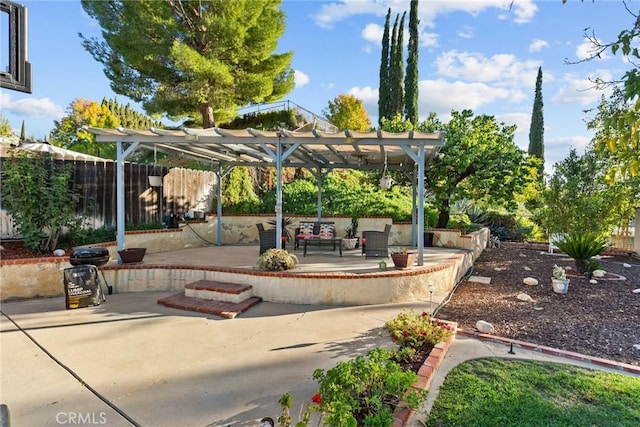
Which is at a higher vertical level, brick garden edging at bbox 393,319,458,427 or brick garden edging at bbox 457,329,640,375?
brick garden edging at bbox 393,319,458,427

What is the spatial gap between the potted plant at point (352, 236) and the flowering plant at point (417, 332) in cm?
536

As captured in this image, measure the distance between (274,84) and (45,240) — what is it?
10578mm

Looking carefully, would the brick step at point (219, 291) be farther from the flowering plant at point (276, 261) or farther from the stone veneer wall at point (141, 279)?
the flowering plant at point (276, 261)

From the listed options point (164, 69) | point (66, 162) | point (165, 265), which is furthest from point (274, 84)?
point (165, 265)

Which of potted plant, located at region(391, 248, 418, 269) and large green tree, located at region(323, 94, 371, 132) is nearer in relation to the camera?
potted plant, located at region(391, 248, 418, 269)

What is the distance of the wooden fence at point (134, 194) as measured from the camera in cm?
848

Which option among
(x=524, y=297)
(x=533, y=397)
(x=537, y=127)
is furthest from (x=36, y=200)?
(x=537, y=127)

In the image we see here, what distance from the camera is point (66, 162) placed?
8.20 m

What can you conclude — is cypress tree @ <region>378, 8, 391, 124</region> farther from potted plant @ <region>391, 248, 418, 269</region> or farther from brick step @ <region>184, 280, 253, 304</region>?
brick step @ <region>184, 280, 253, 304</region>

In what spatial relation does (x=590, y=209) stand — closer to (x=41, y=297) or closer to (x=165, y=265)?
(x=165, y=265)

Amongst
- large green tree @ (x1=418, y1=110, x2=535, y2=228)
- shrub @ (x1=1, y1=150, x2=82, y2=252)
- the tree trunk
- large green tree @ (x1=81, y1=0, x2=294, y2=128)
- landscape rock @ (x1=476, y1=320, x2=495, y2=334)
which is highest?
large green tree @ (x1=81, y1=0, x2=294, y2=128)

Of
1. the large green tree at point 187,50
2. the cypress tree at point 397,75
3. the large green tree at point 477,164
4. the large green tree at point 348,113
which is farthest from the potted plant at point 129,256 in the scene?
the cypress tree at point 397,75

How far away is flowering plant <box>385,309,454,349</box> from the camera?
4.20 meters

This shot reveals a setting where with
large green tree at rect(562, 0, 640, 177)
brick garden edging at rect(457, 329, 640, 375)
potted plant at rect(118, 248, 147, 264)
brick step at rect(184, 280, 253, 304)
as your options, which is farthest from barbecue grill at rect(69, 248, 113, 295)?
large green tree at rect(562, 0, 640, 177)
